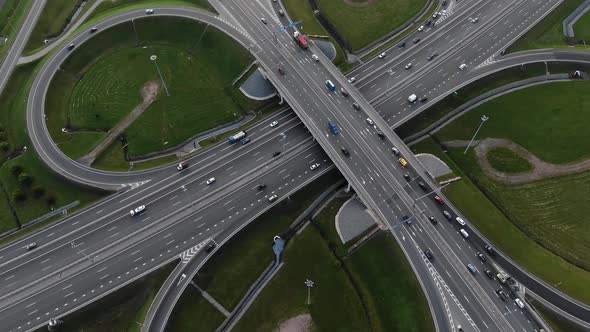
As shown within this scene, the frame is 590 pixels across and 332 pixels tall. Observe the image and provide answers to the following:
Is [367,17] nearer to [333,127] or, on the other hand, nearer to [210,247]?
[333,127]

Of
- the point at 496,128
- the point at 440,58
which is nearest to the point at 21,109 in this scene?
the point at 440,58

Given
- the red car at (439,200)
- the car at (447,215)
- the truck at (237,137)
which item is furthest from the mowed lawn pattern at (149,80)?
the car at (447,215)

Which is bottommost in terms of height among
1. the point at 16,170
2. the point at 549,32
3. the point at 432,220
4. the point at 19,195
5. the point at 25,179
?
the point at 432,220

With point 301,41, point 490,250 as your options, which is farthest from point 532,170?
point 301,41

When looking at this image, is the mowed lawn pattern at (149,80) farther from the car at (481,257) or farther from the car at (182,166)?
the car at (481,257)

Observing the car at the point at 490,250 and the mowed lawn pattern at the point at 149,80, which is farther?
Result: the mowed lawn pattern at the point at 149,80

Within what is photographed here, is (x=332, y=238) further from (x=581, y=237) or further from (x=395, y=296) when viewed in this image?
(x=581, y=237)
